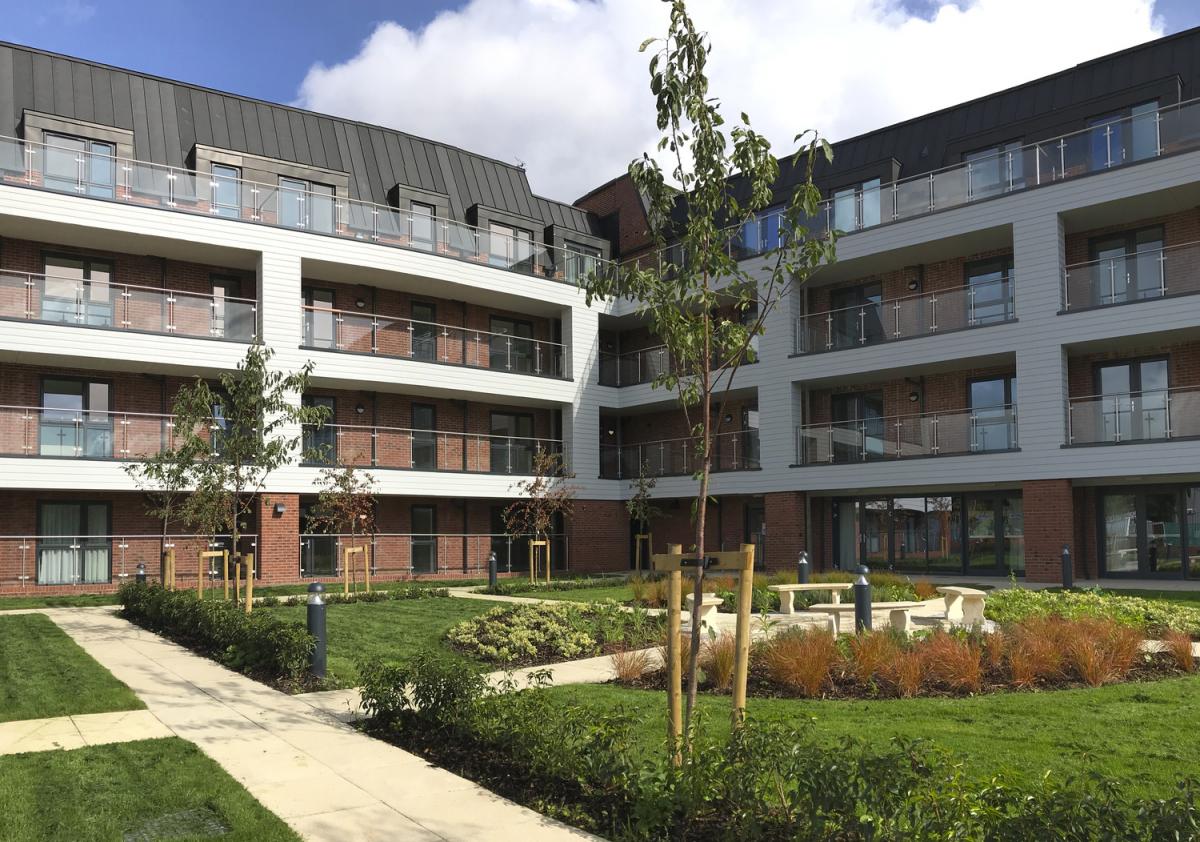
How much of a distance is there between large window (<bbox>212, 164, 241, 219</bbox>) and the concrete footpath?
1703 centimetres

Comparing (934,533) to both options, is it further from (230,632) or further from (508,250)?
(230,632)

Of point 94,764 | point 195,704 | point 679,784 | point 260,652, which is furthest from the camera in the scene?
point 260,652

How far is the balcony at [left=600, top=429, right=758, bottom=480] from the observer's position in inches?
1195

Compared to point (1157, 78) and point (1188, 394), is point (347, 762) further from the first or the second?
point (1157, 78)

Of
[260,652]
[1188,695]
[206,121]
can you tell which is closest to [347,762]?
[260,652]

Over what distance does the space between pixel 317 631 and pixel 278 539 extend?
52.6ft

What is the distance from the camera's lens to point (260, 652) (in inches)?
436

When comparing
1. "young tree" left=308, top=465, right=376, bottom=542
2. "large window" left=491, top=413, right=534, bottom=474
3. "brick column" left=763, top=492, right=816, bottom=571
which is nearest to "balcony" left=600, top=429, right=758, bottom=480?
"brick column" left=763, top=492, right=816, bottom=571

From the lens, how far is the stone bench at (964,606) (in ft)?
45.3

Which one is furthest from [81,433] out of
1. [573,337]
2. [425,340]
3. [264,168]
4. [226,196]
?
[573,337]

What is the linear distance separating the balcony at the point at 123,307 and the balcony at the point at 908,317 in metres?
15.7

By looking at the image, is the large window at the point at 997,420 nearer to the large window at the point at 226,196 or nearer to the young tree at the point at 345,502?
the young tree at the point at 345,502

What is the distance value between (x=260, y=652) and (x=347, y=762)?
179 inches

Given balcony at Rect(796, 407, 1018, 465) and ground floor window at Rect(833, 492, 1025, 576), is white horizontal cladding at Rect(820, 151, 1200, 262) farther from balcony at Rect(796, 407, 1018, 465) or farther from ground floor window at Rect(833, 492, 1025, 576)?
ground floor window at Rect(833, 492, 1025, 576)
